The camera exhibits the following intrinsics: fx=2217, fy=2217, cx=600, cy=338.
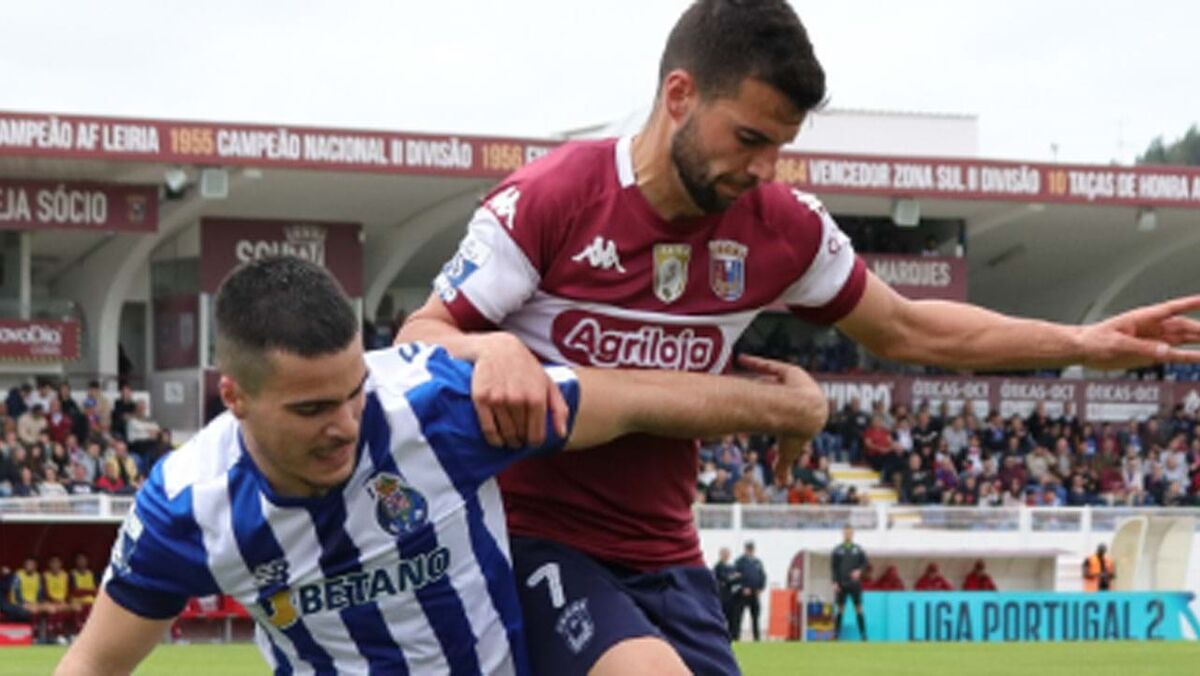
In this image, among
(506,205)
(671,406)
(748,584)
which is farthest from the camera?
(748,584)

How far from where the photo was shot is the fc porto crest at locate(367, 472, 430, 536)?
4.80 meters

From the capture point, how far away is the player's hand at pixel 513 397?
4723mm

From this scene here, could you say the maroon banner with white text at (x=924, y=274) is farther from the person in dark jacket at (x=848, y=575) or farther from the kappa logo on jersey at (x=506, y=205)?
the kappa logo on jersey at (x=506, y=205)

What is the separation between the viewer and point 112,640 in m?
4.67

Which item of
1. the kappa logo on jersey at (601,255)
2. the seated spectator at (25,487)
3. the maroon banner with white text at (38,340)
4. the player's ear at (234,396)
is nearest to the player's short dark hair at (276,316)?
the player's ear at (234,396)

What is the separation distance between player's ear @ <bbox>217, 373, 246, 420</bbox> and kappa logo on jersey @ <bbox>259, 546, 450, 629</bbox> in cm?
46

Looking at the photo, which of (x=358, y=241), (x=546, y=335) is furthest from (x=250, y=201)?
(x=546, y=335)

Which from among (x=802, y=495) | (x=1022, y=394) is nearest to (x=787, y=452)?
(x=802, y=495)

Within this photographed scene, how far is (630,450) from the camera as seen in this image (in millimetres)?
5348

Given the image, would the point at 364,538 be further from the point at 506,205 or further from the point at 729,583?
the point at 729,583

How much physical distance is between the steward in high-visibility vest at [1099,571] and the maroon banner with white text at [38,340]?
53.4 ft

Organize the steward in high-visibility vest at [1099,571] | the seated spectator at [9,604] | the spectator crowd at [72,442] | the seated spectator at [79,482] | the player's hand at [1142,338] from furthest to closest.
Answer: the steward in high-visibility vest at [1099,571] < the seated spectator at [79,482] < the spectator crowd at [72,442] < the seated spectator at [9,604] < the player's hand at [1142,338]

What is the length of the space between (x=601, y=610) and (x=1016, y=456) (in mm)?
33700

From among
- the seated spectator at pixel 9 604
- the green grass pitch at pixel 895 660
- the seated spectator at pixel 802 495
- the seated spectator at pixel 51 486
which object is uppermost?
the seated spectator at pixel 51 486
